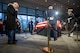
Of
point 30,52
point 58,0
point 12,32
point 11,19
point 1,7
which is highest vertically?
point 58,0

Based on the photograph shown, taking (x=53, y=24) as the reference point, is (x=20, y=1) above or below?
above

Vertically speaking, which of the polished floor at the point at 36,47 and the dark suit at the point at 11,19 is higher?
the dark suit at the point at 11,19

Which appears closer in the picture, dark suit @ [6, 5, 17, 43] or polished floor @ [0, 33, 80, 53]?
polished floor @ [0, 33, 80, 53]

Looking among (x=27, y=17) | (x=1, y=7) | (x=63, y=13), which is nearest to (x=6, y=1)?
(x=1, y=7)

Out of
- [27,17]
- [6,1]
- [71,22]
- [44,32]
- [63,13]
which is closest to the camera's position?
[71,22]

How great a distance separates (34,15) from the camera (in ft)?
65.0

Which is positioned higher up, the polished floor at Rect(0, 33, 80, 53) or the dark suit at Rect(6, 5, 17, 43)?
the dark suit at Rect(6, 5, 17, 43)

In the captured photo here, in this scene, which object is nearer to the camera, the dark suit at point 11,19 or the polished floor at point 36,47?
the polished floor at point 36,47

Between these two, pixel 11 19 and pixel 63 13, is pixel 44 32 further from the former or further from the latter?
pixel 63 13

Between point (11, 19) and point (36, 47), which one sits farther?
point (11, 19)

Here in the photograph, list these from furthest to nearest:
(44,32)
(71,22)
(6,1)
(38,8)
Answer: (38,8)
(6,1)
(44,32)
(71,22)

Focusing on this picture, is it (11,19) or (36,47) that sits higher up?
(11,19)

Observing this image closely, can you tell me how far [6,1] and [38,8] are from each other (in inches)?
241

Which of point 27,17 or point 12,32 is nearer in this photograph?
point 12,32
